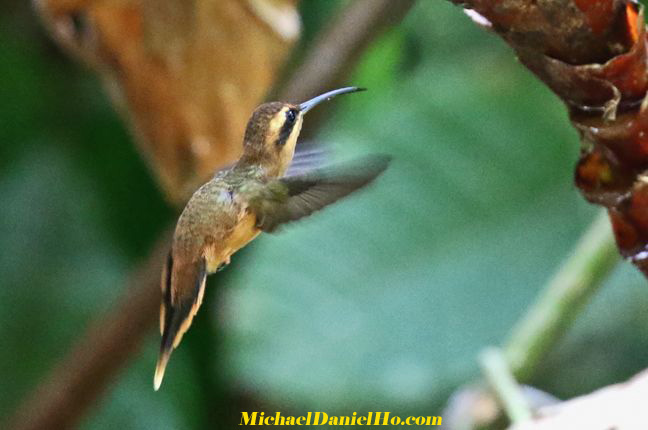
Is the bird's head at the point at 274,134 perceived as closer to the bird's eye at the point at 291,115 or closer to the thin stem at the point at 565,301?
the bird's eye at the point at 291,115

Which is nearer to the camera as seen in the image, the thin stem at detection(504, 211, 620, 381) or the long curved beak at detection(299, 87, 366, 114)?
the long curved beak at detection(299, 87, 366, 114)

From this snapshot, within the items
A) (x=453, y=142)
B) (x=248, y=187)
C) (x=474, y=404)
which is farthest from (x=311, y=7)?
(x=248, y=187)

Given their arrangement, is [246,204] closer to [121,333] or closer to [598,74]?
[598,74]

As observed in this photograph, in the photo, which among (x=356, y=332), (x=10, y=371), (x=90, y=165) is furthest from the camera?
(x=90, y=165)

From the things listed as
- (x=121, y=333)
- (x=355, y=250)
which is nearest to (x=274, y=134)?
(x=121, y=333)

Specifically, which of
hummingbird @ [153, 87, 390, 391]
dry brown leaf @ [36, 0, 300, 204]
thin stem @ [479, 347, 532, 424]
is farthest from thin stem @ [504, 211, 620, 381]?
hummingbird @ [153, 87, 390, 391]

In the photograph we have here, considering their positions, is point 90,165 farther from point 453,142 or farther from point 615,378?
point 615,378

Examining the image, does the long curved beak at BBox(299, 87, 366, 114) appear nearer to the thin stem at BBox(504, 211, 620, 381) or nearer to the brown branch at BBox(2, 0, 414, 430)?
the thin stem at BBox(504, 211, 620, 381)
